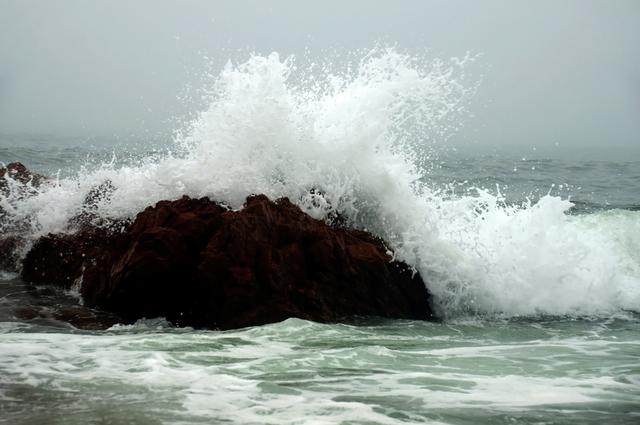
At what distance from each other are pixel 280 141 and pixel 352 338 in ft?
9.84

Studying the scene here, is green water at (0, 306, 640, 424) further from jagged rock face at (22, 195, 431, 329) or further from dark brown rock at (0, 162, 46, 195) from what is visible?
dark brown rock at (0, 162, 46, 195)

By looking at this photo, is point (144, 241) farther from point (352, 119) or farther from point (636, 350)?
point (636, 350)

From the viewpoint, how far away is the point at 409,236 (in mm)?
7602

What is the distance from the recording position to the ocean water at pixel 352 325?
3.96m

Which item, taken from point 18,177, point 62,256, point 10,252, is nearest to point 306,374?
point 62,256

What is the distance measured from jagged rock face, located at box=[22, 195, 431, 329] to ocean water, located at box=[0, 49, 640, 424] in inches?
10.3

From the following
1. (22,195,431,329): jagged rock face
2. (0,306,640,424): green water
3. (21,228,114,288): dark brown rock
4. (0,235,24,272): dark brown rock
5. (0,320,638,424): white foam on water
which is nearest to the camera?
(0,306,640,424): green water

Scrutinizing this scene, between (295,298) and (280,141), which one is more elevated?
(280,141)

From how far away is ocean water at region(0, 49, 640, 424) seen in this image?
13.0ft

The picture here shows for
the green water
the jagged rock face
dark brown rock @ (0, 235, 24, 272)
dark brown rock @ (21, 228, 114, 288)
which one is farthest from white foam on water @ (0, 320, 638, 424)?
dark brown rock @ (0, 235, 24, 272)

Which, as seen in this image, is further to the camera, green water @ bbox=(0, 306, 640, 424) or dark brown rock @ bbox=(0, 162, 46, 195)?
dark brown rock @ bbox=(0, 162, 46, 195)

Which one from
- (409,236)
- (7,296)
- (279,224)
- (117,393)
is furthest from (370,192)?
(117,393)

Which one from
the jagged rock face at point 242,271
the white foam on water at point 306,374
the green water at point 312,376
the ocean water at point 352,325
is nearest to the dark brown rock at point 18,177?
the ocean water at point 352,325

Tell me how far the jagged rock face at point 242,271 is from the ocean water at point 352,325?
0.85 feet
